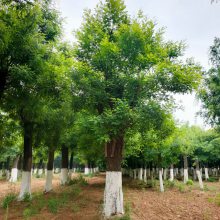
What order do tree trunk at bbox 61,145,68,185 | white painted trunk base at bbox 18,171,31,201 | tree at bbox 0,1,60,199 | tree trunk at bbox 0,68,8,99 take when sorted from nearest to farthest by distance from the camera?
tree at bbox 0,1,60,199
tree trunk at bbox 0,68,8,99
white painted trunk base at bbox 18,171,31,201
tree trunk at bbox 61,145,68,185

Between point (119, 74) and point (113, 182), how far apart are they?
4.87m

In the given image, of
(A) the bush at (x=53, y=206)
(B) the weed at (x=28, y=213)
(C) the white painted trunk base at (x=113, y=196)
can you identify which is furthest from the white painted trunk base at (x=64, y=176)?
(C) the white painted trunk base at (x=113, y=196)

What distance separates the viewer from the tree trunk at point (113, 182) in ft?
31.9

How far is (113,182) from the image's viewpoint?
10.1m

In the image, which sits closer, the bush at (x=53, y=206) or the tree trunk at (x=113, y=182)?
the tree trunk at (x=113, y=182)

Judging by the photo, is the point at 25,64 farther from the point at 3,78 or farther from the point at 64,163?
the point at 64,163

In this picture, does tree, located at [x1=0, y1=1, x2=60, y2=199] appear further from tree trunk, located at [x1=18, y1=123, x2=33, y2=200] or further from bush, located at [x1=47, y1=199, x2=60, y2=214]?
bush, located at [x1=47, y1=199, x2=60, y2=214]

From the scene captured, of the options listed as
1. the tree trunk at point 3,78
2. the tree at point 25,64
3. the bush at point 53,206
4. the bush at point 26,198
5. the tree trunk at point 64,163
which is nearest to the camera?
the tree at point 25,64

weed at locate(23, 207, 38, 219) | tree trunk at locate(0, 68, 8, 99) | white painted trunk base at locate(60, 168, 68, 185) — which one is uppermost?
tree trunk at locate(0, 68, 8, 99)

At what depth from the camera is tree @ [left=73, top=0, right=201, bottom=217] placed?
9.59 metres

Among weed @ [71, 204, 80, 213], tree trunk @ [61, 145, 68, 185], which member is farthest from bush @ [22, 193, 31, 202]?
tree trunk @ [61, 145, 68, 185]

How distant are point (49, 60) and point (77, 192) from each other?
32.2 ft

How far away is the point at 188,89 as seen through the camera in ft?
33.6

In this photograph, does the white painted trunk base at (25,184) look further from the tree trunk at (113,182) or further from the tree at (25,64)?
the tree trunk at (113,182)
